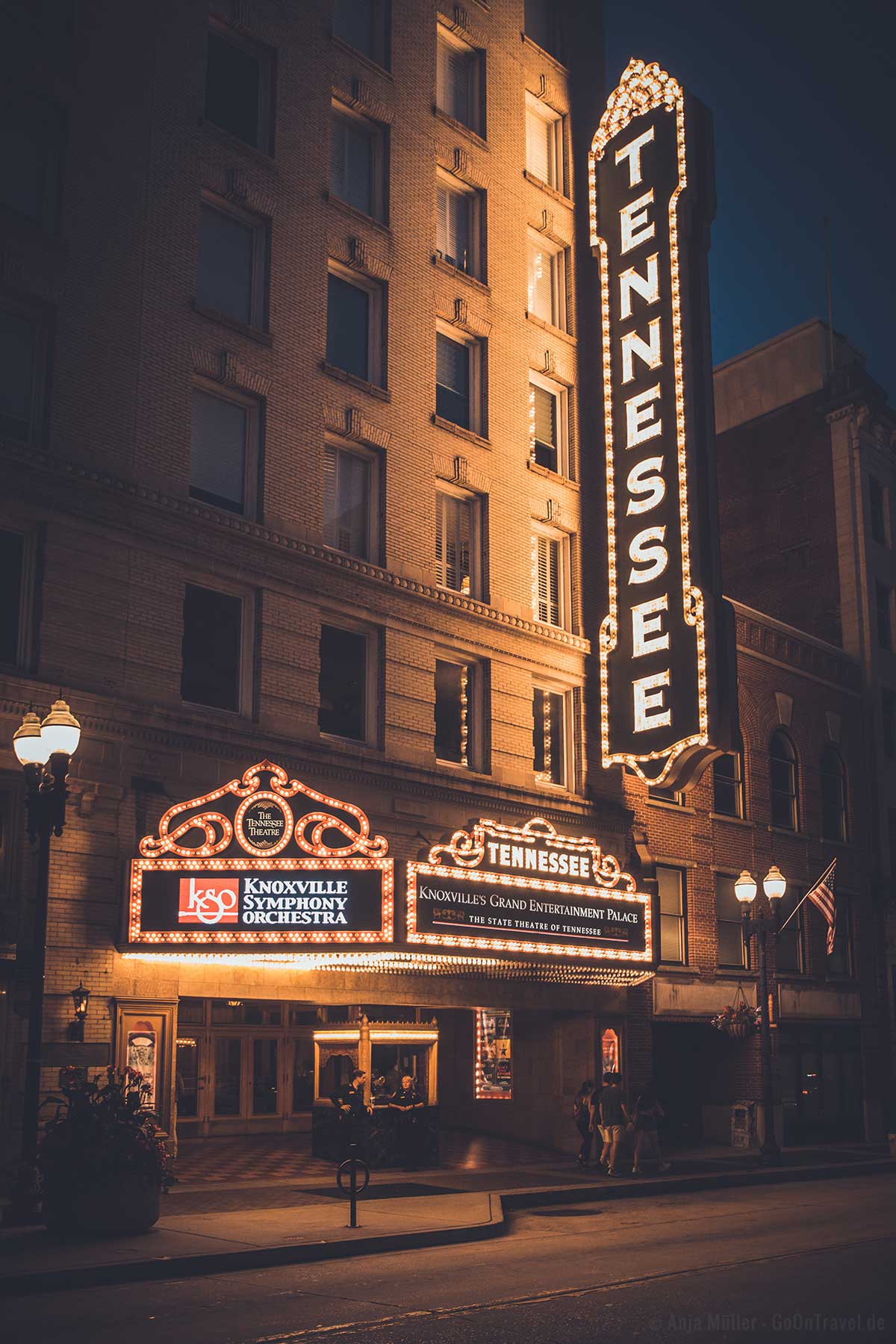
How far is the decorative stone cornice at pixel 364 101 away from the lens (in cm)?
2842

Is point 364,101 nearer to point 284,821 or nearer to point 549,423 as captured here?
point 549,423

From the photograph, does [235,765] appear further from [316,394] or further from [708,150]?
[708,150]

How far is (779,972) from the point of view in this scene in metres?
35.9

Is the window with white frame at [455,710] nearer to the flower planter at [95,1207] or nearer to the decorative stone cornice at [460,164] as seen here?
the decorative stone cornice at [460,164]

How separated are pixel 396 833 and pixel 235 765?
13.9ft

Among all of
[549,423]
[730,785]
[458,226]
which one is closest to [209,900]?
[549,423]

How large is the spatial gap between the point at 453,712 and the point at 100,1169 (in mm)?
14323

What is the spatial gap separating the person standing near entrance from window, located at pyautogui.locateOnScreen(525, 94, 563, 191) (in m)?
21.4

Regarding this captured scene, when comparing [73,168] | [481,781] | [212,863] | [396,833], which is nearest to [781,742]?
[481,781]

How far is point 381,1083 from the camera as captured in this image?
26.9m

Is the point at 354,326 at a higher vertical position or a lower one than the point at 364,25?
lower

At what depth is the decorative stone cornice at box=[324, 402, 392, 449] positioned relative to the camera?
87.2 ft

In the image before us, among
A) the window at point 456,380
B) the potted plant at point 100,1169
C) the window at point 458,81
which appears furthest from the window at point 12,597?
the window at point 458,81

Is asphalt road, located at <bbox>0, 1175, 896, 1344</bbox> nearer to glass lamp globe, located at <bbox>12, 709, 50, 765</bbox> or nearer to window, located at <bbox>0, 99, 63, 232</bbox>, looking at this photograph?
glass lamp globe, located at <bbox>12, 709, 50, 765</bbox>
